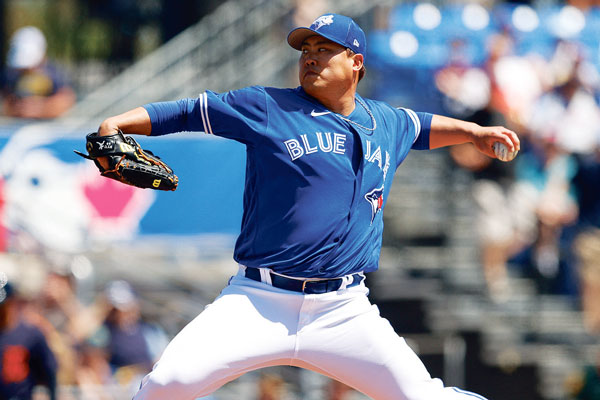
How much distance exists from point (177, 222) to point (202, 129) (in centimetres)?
489

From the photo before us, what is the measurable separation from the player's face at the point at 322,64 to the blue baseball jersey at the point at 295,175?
9 cm

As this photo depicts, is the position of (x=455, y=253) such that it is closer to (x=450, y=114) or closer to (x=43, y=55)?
(x=450, y=114)

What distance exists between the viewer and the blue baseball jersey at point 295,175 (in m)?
4.11

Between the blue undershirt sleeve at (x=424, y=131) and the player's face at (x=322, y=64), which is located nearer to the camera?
the player's face at (x=322, y=64)

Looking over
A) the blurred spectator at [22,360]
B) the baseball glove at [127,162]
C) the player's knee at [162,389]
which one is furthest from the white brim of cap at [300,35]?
the blurred spectator at [22,360]

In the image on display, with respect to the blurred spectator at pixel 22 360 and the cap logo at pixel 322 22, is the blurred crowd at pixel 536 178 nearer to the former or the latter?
the blurred spectator at pixel 22 360

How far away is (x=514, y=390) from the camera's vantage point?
9625mm

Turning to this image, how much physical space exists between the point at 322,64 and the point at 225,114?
48cm

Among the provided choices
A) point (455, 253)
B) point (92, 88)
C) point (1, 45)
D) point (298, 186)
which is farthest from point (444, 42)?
point (298, 186)

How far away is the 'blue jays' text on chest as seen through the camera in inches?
162

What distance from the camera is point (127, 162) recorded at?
152 inches

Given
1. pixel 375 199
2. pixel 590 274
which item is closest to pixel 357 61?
pixel 375 199

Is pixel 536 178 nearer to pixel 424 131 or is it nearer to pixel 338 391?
pixel 338 391

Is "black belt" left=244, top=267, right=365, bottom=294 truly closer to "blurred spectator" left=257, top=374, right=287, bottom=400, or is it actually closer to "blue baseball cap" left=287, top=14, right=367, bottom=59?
"blue baseball cap" left=287, top=14, right=367, bottom=59
